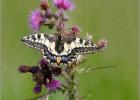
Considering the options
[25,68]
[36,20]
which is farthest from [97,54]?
[25,68]

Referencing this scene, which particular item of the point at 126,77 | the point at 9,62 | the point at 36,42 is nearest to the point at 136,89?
the point at 126,77

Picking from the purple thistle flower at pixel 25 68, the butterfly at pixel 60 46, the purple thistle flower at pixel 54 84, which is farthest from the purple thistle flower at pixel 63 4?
the purple thistle flower at pixel 54 84

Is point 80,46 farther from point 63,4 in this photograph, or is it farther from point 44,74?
point 63,4

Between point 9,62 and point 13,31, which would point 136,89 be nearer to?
point 9,62

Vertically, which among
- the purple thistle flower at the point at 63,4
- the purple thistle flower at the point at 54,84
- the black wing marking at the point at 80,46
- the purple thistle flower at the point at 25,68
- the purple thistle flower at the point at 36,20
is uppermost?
the purple thistle flower at the point at 63,4

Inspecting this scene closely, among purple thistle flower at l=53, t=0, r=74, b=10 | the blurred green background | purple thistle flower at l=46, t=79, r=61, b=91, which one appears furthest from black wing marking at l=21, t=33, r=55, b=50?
the blurred green background

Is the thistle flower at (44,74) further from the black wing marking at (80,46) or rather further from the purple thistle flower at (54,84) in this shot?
the black wing marking at (80,46)

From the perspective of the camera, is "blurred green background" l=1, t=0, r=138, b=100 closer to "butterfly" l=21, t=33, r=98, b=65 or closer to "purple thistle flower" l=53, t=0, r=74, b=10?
"purple thistle flower" l=53, t=0, r=74, b=10

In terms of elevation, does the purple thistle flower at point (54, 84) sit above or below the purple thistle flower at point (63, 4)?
below

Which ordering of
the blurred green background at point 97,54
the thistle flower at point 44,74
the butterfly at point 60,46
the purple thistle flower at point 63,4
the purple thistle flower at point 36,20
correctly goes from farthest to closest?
the blurred green background at point 97,54 → the purple thistle flower at point 63,4 → the purple thistle flower at point 36,20 → the thistle flower at point 44,74 → the butterfly at point 60,46
